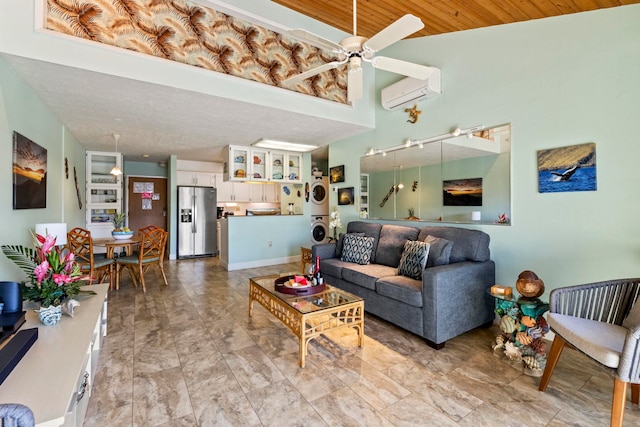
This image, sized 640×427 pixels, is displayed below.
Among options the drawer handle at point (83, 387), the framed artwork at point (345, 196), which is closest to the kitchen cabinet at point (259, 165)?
the framed artwork at point (345, 196)

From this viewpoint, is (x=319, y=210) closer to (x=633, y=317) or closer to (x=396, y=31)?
(x=396, y=31)

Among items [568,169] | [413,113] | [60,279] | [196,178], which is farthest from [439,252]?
[196,178]

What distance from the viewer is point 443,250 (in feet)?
9.03

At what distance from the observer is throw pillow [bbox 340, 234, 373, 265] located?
355 cm

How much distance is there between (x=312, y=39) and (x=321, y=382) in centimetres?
228

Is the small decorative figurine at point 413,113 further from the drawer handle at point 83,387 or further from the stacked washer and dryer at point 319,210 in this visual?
the drawer handle at point 83,387

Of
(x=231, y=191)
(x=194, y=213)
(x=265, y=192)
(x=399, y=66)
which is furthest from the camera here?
(x=265, y=192)

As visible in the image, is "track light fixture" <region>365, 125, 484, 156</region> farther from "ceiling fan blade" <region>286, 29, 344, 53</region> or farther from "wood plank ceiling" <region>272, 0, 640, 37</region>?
"ceiling fan blade" <region>286, 29, 344, 53</region>

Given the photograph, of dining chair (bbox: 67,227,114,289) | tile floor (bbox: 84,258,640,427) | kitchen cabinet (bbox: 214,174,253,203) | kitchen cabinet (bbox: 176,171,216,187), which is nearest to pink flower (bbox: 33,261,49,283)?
tile floor (bbox: 84,258,640,427)

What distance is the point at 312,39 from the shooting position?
6.32ft

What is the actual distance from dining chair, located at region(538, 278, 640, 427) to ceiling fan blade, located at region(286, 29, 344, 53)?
85.6 inches

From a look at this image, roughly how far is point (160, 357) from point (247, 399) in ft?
3.10

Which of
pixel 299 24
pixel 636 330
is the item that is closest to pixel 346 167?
pixel 299 24

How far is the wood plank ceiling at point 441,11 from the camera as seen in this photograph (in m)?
2.34
